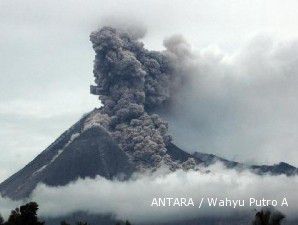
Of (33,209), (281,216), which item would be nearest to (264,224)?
(281,216)

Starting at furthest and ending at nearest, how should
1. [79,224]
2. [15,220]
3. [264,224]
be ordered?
1. [79,224]
2. [15,220]
3. [264,224]

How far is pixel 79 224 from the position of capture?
9550 centimetres

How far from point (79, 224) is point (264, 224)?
28534 mm

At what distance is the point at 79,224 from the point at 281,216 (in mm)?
26748

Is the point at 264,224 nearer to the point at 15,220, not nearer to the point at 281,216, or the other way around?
the point at 281,216

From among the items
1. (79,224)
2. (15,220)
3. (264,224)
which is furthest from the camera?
(79,224)

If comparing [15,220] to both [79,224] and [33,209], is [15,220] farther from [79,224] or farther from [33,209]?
[79,224]

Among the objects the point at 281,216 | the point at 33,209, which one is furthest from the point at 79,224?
the point at 281,216

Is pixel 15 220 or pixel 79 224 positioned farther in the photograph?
pixel 79 224

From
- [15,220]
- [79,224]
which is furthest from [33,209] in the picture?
[79,224]

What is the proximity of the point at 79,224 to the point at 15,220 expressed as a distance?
13.8 meters

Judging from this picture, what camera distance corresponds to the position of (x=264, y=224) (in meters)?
72.9

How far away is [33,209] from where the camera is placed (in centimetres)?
8338

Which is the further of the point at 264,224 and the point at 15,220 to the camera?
the point at 15,220
